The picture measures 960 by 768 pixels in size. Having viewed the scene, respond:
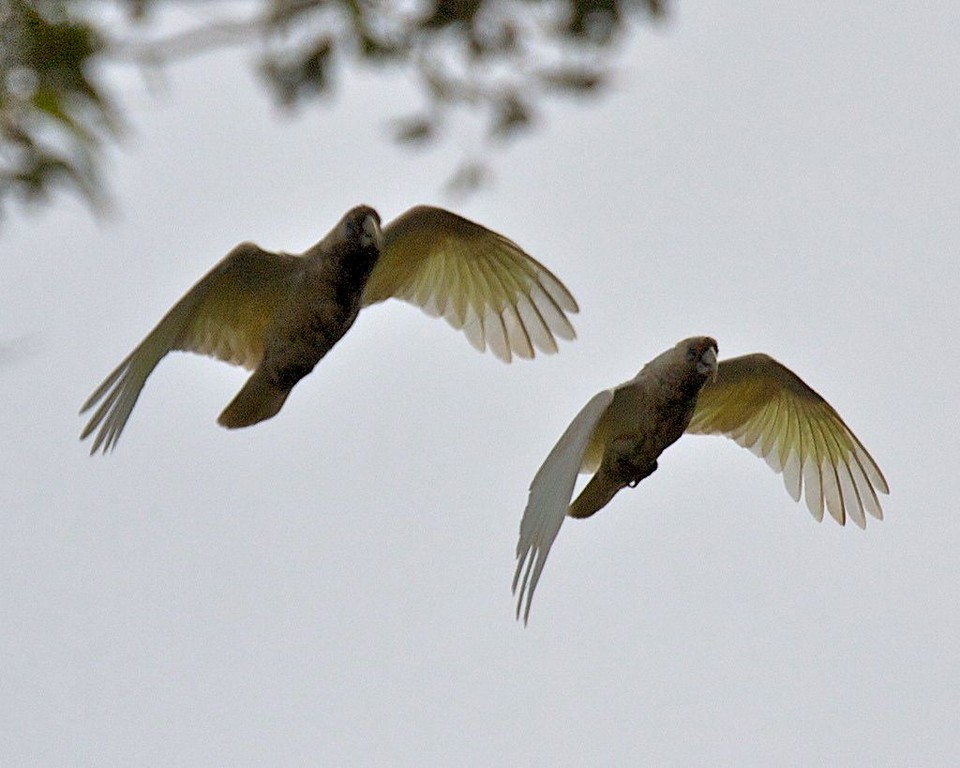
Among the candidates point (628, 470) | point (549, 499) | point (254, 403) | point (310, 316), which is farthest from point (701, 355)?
point (254, 403)

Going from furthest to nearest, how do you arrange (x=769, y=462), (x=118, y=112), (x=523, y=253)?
(x=769, y=462), (x=523, y=253), (x=118, y=112)

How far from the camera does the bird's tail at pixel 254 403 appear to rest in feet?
15.9

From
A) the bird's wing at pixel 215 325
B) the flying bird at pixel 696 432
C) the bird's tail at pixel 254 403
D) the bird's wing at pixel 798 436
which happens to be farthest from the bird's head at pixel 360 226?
the bird's wing at pixel 798 436

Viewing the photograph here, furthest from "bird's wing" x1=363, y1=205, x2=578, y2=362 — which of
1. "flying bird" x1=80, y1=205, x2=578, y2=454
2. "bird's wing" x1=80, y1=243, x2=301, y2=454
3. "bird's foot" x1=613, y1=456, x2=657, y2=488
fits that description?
"bird's foot" x1=613, y1=456, x2=657, y2=488

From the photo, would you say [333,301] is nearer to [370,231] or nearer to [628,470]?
[370,231]

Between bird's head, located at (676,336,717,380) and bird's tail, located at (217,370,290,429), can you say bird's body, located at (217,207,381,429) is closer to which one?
bird's tail, located at (217,370,290,429)

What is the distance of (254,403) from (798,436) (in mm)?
1984

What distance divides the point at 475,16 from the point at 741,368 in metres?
2.02

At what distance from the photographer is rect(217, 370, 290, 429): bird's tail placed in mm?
4836

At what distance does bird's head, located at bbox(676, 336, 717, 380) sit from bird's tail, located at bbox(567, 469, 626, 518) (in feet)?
1.39

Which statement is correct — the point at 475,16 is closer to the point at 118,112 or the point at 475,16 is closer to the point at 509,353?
the point at 118,112

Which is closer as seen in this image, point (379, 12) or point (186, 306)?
point (379, 12)

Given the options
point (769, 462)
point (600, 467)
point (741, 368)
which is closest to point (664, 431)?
point (600, 467)

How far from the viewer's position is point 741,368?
5.32 meters
